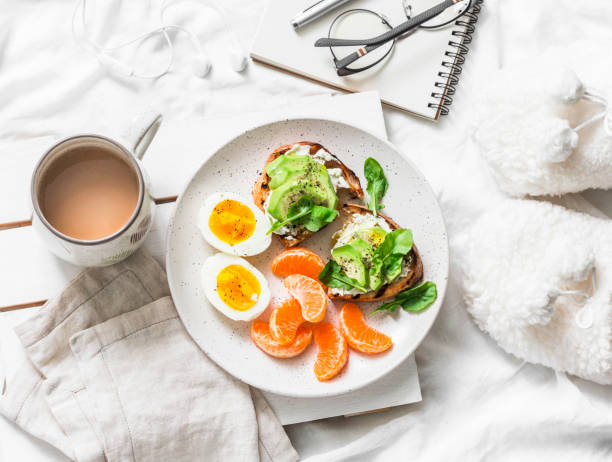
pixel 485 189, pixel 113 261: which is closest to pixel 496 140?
pixel 485 189

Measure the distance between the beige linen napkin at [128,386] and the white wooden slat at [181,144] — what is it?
9.4 inches

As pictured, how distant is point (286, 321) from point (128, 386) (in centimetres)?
40

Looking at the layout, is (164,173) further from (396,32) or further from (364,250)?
(396,32)

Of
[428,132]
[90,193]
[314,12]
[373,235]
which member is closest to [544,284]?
[373,235]

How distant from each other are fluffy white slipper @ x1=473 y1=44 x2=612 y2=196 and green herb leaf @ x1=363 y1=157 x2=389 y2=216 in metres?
0.27

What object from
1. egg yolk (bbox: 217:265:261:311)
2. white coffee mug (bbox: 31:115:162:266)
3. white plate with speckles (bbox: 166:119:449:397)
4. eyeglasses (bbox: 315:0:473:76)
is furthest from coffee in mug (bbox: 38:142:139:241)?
eyeglasses (bbox: 315:0:473:76)

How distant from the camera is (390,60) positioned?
162cm

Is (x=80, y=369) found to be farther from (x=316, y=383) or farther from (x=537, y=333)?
(x=537, y=333)

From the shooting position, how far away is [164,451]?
1.44m

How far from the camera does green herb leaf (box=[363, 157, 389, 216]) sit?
1.48m

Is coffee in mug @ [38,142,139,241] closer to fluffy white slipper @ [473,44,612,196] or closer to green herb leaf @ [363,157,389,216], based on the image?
green herb leaf @ [363,157,389,216]

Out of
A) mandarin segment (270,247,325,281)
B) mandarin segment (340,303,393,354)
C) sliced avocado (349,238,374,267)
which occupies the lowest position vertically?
mandarin segment (340,303,393,354)

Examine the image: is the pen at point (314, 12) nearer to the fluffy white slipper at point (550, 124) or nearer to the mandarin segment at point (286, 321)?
the fluffy white slipper at point (550, 124)

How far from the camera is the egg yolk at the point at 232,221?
1.43 m
